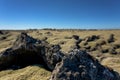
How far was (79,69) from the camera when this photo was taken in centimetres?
2323

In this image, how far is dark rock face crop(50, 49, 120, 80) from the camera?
73.9 feet

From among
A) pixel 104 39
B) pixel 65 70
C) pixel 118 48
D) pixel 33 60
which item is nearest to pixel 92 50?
pixel 118 48

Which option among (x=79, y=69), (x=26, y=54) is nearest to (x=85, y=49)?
(x=26, y=54)

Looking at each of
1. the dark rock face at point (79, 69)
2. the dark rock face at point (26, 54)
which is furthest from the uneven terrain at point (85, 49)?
the dark rock face at point (79, 69)

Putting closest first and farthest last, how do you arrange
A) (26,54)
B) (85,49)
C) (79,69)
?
(79,69) < (26,54) < (85,49)

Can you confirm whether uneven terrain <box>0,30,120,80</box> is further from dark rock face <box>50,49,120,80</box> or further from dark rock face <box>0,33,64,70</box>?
dark rock face <box>50,49,120,80</box>

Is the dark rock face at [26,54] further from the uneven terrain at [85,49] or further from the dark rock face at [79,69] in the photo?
the dark rock face at [79,69]

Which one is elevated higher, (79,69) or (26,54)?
(79,69)

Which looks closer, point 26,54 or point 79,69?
point 79,69

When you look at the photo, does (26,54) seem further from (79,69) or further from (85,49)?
(85,49)

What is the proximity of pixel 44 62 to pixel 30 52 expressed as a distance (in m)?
2.79

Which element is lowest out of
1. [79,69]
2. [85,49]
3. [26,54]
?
[85,49]

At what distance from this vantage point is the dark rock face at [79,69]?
73.9 feet

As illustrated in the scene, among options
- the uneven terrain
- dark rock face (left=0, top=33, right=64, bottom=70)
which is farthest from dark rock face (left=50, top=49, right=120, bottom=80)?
dark rock face (left=0, top=33, right=64, bottom=70)
